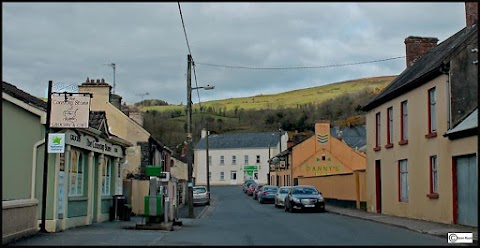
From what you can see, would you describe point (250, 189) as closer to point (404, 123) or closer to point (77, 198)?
point (404, 123)

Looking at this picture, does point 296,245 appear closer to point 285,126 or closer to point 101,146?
point 101,146

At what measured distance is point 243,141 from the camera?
326 feet

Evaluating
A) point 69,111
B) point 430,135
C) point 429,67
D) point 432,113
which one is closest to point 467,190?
point 430,135

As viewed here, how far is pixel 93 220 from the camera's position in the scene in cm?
2297

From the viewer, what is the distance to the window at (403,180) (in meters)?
26.5

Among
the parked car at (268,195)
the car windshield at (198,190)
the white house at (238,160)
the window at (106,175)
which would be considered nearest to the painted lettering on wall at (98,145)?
the window at (106,175)

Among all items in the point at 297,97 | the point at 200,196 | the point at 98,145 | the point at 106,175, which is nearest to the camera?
the point at 98,145

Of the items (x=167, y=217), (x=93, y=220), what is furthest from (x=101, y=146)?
(x=167, y=217)

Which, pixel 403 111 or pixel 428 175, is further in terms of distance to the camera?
pixel 403 111

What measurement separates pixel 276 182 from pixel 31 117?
58578 millimetres

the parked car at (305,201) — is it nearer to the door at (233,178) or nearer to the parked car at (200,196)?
the parked car at (200,196)

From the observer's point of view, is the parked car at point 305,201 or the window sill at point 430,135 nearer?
the window sill at point 430,135

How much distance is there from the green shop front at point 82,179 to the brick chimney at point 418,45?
16146mm

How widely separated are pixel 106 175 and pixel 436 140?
13.2 m
